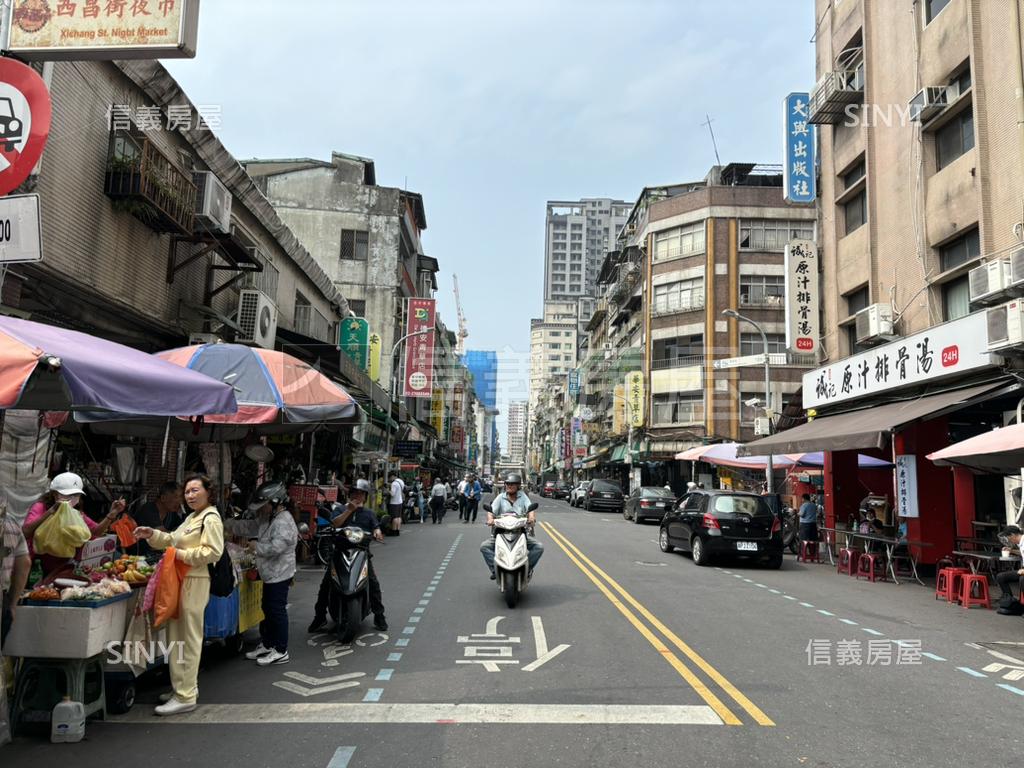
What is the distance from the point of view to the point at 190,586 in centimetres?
569

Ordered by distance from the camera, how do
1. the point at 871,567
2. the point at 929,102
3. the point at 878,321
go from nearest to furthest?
1. the point at 871,567
2. the point at 929,102
3. the point at 878,321

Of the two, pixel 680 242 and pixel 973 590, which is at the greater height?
pixel 680 242

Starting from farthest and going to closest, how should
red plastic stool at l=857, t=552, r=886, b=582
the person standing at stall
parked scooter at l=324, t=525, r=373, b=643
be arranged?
red plastic stool at l=857, t=552, r=886, b=582
parked scooter at l=324, t=525, r=373, b=643
the person standing at stall

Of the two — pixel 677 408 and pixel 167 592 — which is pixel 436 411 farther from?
pixel 167 592

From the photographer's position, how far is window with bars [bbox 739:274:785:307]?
143 ft

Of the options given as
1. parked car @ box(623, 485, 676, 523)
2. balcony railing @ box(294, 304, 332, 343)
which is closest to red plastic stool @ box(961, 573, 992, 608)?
balcony railing @ box(294, 304, 332, 343)

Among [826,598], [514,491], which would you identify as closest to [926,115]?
[826,598]

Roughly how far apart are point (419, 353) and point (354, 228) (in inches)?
312

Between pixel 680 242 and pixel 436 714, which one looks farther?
pixel 680 242

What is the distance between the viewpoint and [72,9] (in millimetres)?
6668

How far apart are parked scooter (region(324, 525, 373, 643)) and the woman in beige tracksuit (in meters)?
2.04

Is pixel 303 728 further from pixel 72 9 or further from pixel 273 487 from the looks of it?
pixel 72 9

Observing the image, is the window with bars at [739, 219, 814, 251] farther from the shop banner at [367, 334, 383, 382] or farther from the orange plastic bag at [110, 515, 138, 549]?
the orange plastic bag at [110, 515, 138, 549]

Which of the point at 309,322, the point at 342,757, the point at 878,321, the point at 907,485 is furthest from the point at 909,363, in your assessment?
the point at 309,322
